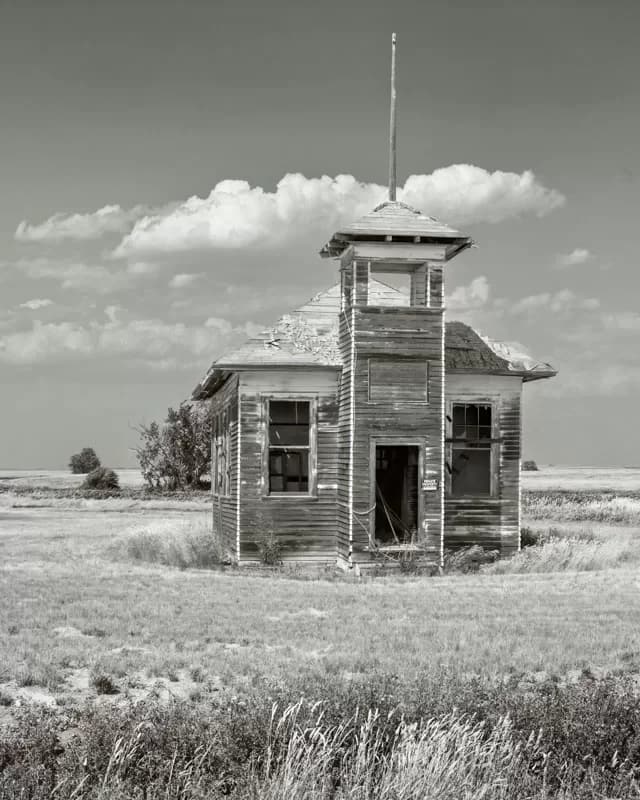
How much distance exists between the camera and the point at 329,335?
21578mm

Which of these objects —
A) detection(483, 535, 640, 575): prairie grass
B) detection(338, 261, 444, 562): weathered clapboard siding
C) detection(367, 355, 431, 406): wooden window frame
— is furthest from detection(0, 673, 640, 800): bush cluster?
detection(483, 535, 640, 575): prairie grass

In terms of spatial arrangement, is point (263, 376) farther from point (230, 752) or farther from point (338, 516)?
A: point (230, 752)

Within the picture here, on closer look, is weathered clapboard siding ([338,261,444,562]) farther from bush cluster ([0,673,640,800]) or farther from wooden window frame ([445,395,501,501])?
bush cluster ([0,673,640,800])

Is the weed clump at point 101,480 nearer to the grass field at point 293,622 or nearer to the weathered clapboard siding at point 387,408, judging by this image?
the grass field at point 293,622

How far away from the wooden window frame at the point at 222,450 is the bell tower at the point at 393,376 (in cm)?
333

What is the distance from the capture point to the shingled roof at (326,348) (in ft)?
67.9

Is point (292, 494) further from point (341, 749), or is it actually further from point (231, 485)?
point (341, 749)

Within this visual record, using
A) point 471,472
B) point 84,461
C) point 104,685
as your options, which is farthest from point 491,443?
point 84,461

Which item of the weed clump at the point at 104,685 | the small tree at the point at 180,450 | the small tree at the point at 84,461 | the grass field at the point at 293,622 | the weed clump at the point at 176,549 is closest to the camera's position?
the weed clump at the point at 104,685

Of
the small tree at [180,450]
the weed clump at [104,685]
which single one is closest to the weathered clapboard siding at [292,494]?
the weed clump at [104,685]

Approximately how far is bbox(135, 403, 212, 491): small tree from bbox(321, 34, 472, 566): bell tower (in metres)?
39.1

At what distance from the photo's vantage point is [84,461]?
8856cm

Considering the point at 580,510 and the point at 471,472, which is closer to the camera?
the point at 471,472

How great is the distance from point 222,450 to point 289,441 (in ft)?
5.74
